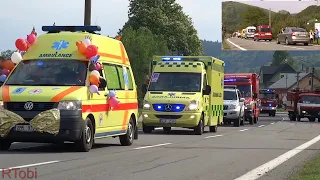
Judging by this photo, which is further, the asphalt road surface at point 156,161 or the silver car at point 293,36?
the silver car at point 293,36

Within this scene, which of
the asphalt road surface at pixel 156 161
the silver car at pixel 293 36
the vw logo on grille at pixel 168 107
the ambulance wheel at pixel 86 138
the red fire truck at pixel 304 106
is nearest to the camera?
the asphalt road surface at pixel 156 161

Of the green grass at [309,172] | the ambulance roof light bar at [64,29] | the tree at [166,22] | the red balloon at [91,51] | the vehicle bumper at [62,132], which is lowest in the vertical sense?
the green grass at [309,172]

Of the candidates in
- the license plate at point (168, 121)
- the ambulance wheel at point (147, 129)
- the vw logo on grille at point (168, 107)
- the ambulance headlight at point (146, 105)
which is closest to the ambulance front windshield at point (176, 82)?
the ambulance headlight at point (146, 105)

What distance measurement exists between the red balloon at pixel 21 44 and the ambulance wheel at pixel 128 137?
332 cm

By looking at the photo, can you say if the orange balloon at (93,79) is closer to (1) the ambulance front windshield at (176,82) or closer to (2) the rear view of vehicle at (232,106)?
(1) the ambulance front windshield at (176,82)

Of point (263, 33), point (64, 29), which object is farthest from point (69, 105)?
point (263, 33)

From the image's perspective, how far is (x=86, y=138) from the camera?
55.4 feet

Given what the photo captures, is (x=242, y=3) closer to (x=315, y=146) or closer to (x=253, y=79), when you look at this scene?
(x=253, y=79)

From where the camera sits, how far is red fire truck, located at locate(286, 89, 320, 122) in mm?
53406

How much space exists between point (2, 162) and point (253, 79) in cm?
3331

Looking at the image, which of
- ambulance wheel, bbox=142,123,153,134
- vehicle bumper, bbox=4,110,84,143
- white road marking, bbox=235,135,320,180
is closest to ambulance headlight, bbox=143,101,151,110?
ambulance wheel, bbox=142,123,153,134

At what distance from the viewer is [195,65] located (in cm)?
2791

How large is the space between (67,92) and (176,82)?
11.5 metres

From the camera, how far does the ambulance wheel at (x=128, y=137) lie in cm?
2000
